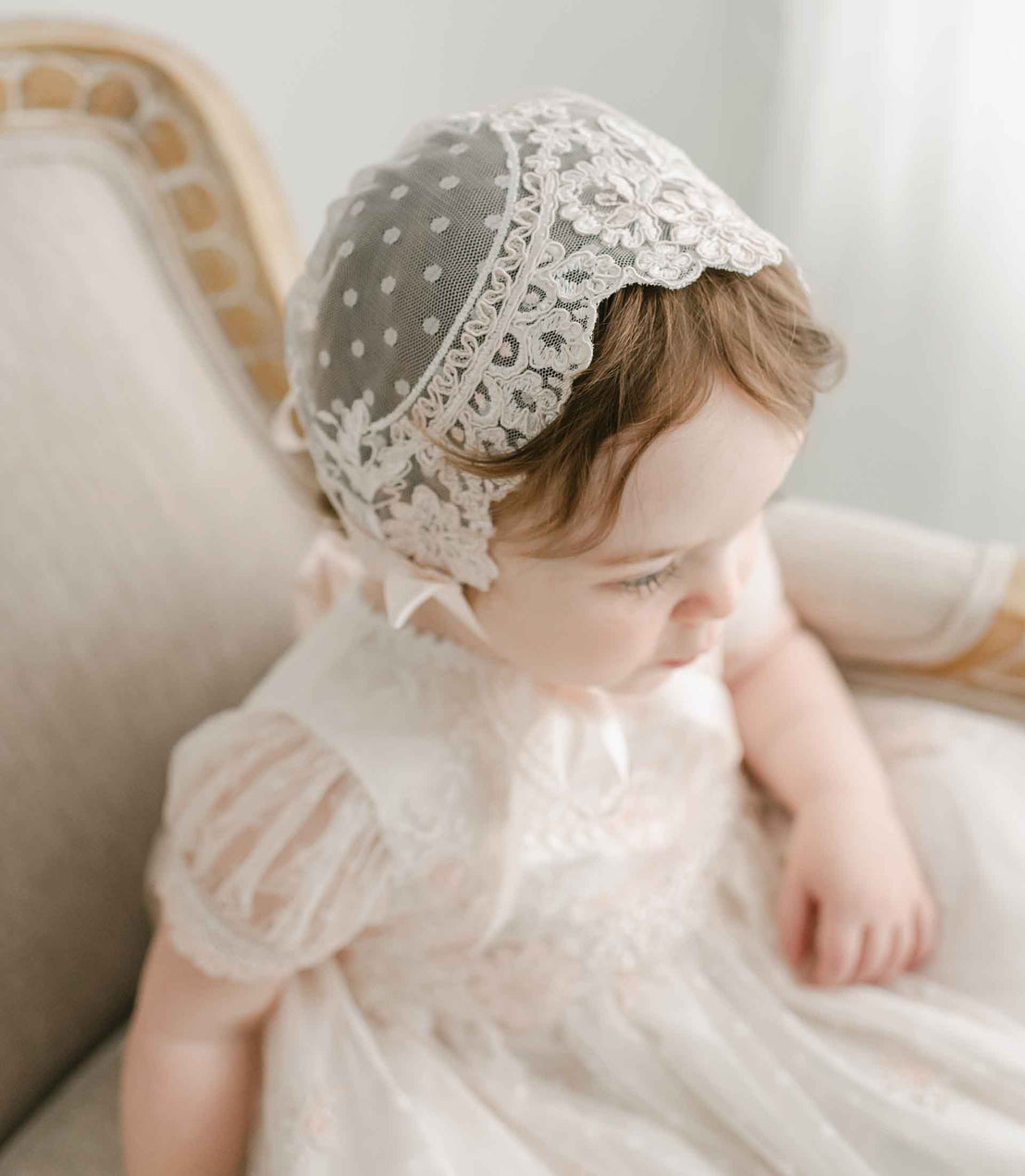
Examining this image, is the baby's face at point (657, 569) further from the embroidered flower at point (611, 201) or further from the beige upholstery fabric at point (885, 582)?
the beige upholstery fabric at point (885, 582)

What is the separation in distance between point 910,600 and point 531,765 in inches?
15.9

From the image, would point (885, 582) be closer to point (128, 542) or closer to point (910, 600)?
point (910, 600)

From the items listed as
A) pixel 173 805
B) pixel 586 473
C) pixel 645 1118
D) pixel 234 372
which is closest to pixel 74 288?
pixel 234 372

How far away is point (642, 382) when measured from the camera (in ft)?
1.85

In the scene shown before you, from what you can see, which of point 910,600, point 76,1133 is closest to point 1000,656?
point 910,600

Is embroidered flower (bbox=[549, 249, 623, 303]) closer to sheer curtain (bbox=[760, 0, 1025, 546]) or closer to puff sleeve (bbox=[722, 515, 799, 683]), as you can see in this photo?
puff sleeve (bbox=[722, 515, 799, 683])

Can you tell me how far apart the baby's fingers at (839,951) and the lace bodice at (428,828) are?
0.10 m

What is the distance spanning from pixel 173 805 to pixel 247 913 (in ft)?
0.32

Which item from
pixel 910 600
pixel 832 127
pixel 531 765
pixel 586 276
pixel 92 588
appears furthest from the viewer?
pixel 832 127

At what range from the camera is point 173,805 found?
0.76 m

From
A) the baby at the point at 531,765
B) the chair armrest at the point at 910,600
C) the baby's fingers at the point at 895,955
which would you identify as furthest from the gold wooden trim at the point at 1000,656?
the baby's fingers at the point at 895,955

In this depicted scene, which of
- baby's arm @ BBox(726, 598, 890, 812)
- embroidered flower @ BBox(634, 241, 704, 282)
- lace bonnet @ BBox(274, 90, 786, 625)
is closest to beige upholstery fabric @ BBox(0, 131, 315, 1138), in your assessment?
lace bonnet @ BBox(274, 90, 786, 625)

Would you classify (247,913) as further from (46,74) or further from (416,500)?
(46,74)

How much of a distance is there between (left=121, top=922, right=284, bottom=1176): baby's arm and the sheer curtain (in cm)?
88
